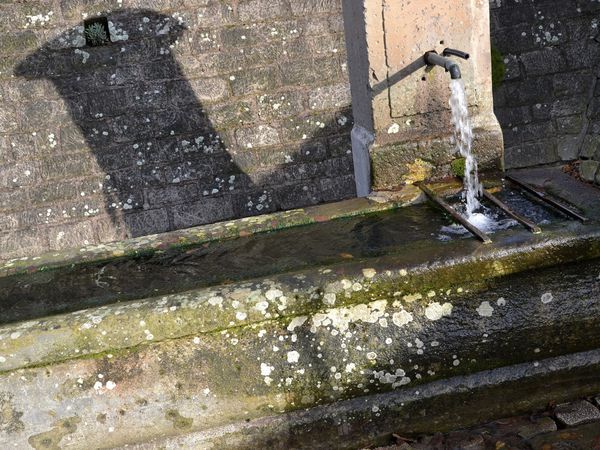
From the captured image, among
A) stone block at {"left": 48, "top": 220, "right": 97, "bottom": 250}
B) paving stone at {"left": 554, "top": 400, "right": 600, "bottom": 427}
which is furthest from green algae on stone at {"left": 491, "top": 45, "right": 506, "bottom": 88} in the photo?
paving stone at {"left": 554, "top": 400, "right": 600, "bottom": 427}

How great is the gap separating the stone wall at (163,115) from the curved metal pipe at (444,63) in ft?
8.39

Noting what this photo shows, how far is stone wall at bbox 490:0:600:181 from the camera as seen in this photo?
19.5ft

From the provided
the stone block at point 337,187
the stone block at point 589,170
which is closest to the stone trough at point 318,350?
the stone block at point 589,170

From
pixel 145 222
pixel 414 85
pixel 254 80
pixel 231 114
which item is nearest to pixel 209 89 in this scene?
pixel 231 114

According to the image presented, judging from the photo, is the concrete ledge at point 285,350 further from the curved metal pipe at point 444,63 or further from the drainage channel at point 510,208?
the curved metal pipe at point 444,63

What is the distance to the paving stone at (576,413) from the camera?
226cm

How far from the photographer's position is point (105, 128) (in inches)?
210

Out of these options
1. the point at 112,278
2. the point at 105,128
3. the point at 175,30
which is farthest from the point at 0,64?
the point at 112,278

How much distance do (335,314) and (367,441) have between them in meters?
0.47

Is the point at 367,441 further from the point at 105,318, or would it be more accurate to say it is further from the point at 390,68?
the point at 390,68

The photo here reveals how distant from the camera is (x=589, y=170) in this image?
5.23 meters

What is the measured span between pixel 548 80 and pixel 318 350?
16.0ft

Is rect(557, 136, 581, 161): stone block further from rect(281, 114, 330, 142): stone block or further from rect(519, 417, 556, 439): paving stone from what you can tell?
rect(519, 417, 556, 439): paving stone

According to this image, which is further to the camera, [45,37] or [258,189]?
[258,189]
